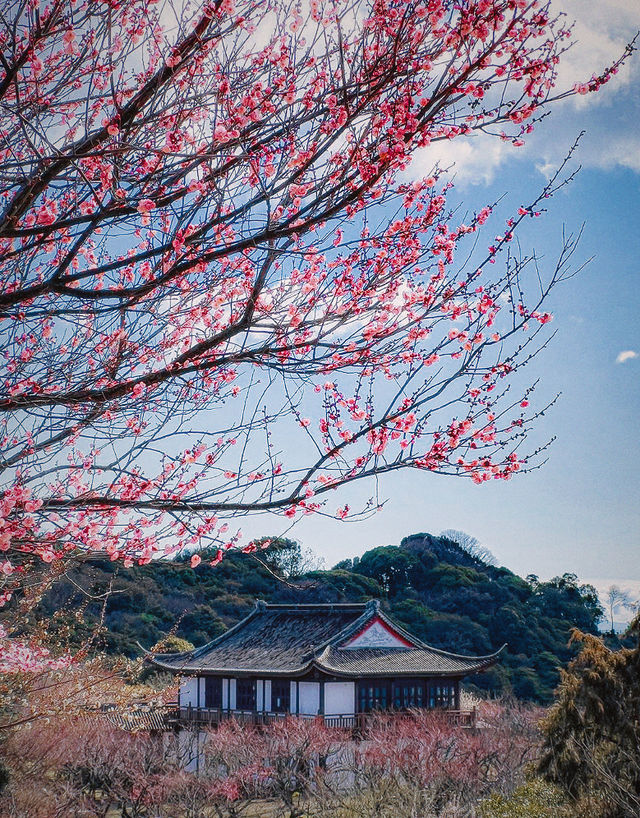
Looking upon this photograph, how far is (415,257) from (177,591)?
Result: 39381 millimetres

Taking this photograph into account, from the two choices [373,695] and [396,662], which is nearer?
[373,695]

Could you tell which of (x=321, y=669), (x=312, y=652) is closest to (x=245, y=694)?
(x=312, y=652)

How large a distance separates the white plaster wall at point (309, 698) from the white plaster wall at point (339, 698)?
287mm

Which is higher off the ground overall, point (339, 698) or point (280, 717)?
point (339, 698)

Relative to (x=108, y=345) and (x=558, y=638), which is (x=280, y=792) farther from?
(x=558, y=638)

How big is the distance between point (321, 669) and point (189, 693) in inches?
247

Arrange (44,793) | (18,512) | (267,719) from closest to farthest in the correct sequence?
(18,512)
(44,793)
(267,719)

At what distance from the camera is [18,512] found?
4852mm

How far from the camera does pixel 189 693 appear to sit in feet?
84.3

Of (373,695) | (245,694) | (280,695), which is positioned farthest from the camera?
(245,694)

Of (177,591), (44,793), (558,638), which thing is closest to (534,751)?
(44,793)

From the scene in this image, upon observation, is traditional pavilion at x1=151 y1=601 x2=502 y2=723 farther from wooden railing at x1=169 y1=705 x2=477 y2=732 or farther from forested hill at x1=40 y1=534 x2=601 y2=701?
forested hill at x1=40 y1=534 x2=601 y2=701

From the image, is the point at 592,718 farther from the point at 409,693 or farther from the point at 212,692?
the point at 212,692

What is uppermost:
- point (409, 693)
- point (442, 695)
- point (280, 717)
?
point (409, 693)
